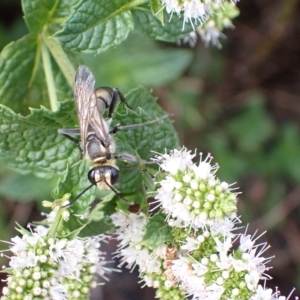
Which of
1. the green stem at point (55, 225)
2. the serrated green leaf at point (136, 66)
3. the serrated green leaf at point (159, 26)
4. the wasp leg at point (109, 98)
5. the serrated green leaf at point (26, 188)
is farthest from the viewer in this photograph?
the serrated green leaf at point (136, 66)

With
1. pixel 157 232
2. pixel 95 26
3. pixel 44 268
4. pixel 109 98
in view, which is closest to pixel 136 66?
pixel 109 98

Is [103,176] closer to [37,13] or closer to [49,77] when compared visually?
[49,77]

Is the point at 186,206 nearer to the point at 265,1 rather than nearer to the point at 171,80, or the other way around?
the point at 171,80

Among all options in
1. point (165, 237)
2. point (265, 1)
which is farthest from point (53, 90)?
point (265, 1)

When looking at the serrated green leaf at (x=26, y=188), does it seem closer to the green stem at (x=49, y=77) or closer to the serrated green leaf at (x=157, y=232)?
the green stem at (x=49, y=77)

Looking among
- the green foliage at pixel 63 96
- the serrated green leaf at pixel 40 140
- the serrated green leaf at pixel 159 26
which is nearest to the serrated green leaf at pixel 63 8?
the green foliage at pixel 63 96
